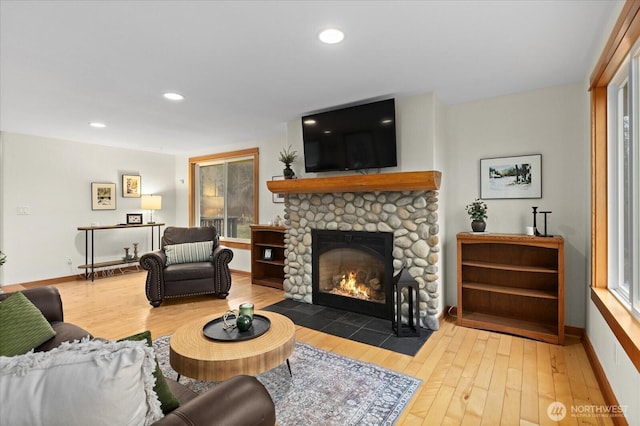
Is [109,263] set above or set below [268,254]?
below

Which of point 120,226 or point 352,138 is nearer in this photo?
point 352,138

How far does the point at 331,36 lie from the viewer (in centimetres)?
213

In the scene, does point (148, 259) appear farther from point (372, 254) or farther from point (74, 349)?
point (74, 349)

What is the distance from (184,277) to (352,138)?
2.72 meters

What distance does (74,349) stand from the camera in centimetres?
93

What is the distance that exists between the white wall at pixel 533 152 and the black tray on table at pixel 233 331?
2.20 m

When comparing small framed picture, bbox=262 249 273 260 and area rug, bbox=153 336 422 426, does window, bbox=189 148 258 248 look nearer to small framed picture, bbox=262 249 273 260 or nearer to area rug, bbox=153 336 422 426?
small framed picture, bbox=262 249 273 260

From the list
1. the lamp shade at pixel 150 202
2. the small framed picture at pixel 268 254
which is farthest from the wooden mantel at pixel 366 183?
the lamp shade at pixel 150 202

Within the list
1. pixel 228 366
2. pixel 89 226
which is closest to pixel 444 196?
pixel 228 366

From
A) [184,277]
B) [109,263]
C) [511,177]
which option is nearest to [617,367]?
[511,177]

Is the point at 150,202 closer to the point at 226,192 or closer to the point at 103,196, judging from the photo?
the point at 103,196

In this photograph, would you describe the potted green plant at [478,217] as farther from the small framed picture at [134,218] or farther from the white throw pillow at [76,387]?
the small framed picture at [134,218]

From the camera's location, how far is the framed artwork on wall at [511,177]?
3.18 meters

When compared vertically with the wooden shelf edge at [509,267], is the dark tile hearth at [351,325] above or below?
below
